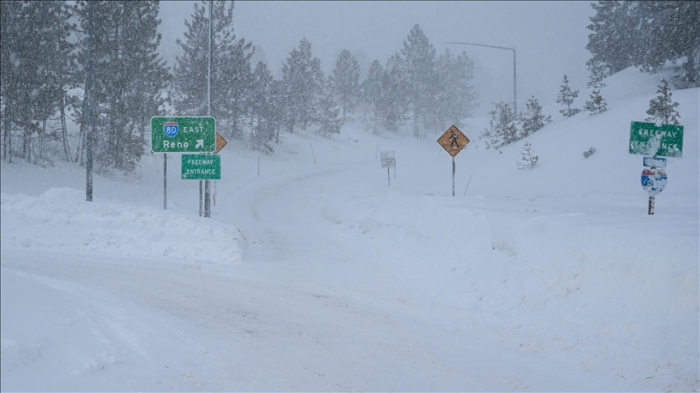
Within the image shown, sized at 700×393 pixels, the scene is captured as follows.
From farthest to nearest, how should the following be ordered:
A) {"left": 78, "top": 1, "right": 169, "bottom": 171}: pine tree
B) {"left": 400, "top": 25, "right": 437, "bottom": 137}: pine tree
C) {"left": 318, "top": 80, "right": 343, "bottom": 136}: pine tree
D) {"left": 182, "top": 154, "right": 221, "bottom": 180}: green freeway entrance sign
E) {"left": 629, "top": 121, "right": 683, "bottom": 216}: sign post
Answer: {"left": 400, "top": 25, "right": 437, "bottom": 137}: pine tree
{"left": 318, "top": 80, "right": 343, "bottom": 136}: pine tree
{"left": 78, "top": 1, "right": 169, "bottom": 171}: pine tree
{"left": 182, "top": 154, "right": 221, "bottom": 180}: green freeway entrance sign
{"left": 629, "top": 121, "right": 683, "bottom": 216}: sign post

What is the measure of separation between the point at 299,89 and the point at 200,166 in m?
41.4

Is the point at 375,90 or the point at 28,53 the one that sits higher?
the point at 375,90

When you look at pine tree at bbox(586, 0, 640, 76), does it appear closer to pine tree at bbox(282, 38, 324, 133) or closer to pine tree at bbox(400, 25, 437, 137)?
pine tree at bbox(400, 25, 437, 137)

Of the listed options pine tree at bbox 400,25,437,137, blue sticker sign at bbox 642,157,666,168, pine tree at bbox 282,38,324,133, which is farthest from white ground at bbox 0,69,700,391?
pine tree at bbox 400,25,437,137

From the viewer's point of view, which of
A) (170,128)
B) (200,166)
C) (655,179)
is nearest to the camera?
(655,179)

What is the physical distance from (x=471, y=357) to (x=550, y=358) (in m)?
0.99

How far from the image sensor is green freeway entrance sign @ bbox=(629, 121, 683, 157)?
8.79 metres

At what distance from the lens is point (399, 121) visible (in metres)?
71.5

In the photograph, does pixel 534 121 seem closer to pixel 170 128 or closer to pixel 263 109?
pixel 170 128

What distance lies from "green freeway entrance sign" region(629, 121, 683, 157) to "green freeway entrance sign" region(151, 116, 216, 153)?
10.9 m

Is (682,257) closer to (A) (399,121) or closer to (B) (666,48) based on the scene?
(B) (666,48)

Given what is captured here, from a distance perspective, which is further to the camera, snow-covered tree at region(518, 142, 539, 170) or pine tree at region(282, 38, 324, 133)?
pine tree at region(282, 38, 324, 133)

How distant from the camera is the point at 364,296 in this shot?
341 inches

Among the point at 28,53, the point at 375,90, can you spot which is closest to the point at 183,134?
the point at 28,53
